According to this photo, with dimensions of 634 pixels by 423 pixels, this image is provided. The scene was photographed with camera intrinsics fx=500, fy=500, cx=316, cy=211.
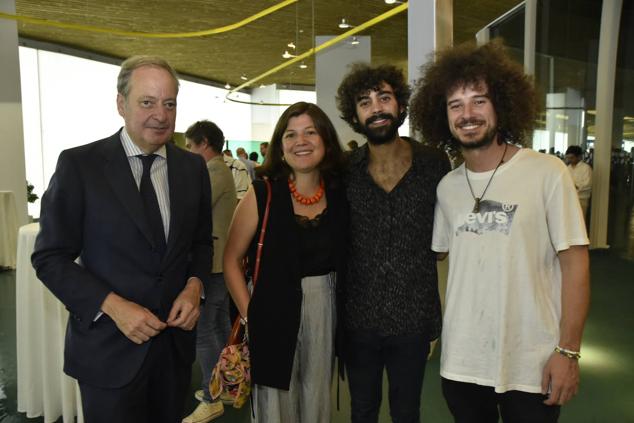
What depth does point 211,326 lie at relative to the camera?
3.23 metres

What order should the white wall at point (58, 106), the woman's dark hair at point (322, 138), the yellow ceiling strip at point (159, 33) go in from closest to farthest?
the woman's dark hair at point (322, 138)
the yellow ceiling strip at point (159, 33)
the white wall at point (58, 106)

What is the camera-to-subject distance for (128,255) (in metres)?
1.60

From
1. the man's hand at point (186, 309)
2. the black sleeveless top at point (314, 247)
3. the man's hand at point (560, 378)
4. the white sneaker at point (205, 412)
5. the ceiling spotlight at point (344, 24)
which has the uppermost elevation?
the ceiling spotlight at point (344, 24)

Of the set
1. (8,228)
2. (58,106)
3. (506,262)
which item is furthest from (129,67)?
(58,106)

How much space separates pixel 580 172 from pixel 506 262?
7.90m

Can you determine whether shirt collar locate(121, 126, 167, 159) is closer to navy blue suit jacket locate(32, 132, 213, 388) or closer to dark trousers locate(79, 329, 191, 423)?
navy blue suit jacket locate(32, 132, 213, 388)

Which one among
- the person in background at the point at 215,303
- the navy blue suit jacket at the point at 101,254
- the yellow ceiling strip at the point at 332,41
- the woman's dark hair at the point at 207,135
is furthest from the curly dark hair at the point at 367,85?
the yellow ceiling strip at the point at 332,41

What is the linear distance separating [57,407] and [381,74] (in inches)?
107

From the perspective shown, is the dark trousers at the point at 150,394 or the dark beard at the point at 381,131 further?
the dark beard at the point at 381,131

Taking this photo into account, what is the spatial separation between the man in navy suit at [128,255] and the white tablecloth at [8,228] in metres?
6.83

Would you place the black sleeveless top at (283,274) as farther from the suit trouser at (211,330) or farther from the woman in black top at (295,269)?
the suit trouser at (211,330)

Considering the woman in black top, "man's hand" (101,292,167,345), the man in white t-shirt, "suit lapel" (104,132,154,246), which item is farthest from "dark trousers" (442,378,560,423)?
"suit lapel" (104,132,154,246)

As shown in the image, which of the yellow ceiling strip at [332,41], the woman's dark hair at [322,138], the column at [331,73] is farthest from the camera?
the yellow ceiling strip at [332,41]

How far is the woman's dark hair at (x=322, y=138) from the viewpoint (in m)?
2.09
